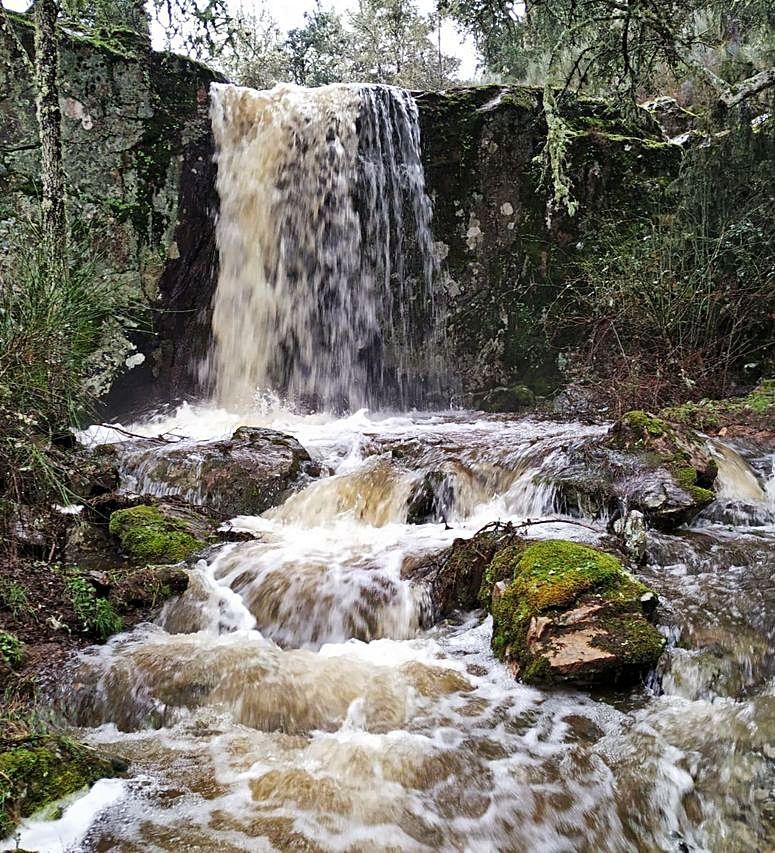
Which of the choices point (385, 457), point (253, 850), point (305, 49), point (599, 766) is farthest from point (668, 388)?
point (305, 49)

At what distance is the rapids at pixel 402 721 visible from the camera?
2.37 metres

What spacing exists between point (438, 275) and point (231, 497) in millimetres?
6657

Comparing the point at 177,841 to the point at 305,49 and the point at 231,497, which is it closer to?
the point at 231,497

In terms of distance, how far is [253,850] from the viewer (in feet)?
7.29

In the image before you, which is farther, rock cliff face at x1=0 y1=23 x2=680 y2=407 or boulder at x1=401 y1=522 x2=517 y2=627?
rock cliff face at x1=0 y1=23 x2=680 y2=407

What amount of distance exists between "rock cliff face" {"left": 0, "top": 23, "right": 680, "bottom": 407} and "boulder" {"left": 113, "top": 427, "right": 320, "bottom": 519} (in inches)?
180

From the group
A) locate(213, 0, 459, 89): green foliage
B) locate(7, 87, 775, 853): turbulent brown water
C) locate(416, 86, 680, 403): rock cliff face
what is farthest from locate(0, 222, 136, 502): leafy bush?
locate(213, 0, 459, 89): green foliage

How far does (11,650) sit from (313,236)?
9216mm

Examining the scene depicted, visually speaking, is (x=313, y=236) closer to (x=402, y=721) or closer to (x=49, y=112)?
(x=49, y=112)

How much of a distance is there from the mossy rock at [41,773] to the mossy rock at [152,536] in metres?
2.52


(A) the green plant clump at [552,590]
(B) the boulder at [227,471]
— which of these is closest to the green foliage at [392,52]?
(B) the boulder at [227,471]

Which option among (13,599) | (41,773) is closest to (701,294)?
(13,599)

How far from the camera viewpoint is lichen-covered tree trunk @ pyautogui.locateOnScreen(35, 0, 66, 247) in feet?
20.1

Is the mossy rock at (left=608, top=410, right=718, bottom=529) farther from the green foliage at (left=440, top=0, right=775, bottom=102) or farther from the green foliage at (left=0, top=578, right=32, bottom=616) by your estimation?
the green foliage at (left=0, top=578, right=32, bottom=616)
